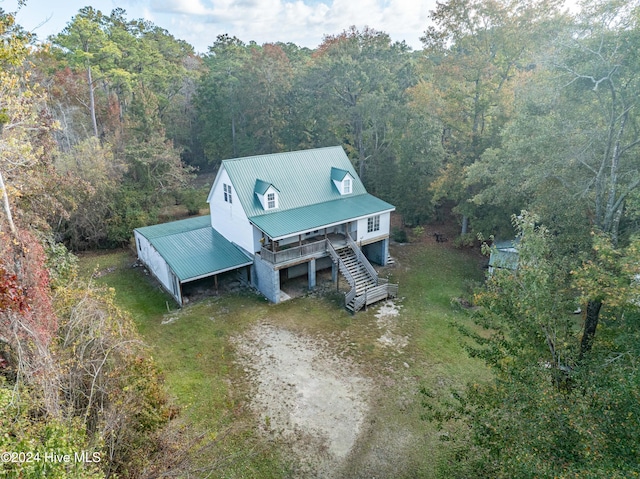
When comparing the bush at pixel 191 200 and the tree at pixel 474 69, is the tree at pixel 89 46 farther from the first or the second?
the tree at pixel 474 69

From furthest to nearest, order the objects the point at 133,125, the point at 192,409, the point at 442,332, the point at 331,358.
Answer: the point at 133,125 → the point at 442,332 → the point at 331,358 → the point at 192,409

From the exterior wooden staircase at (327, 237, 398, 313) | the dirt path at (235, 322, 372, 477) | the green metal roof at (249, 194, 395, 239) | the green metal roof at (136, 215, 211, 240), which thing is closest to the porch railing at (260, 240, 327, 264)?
the exterior wooden staircase at (327, 237, 398, 313)

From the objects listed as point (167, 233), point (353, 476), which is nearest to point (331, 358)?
point (353, 476)

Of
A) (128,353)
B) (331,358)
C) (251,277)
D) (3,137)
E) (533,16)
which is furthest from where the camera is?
(533,16)

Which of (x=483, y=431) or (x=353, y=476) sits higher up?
(x=483, y=431)

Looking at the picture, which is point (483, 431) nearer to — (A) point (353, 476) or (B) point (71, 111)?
(A) point (353, 476)

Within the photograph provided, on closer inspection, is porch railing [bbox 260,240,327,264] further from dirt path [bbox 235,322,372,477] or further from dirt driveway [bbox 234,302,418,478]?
dirt path [bbox 235,322,372,477]

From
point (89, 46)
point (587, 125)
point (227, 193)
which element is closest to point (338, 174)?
point (227, 193)
